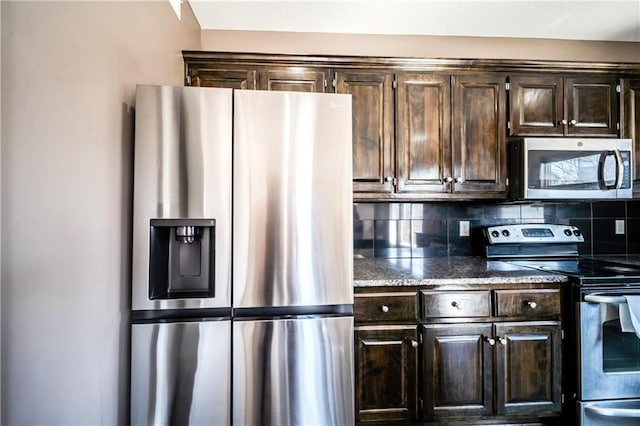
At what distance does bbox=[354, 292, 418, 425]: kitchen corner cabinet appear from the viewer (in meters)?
1.64

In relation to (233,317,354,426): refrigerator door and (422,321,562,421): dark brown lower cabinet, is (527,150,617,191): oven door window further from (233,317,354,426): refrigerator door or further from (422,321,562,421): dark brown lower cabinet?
(233,317,354,426): refrigerator door

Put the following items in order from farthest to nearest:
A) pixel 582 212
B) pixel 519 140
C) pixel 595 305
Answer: pixel 582 212, pixel 519 140, pixel 595 305

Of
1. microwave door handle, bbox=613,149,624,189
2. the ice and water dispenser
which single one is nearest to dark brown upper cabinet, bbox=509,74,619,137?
microwave door handle, bbox=613,149,624,189

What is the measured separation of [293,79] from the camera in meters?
2.04

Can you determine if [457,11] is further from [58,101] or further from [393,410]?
[393,410]

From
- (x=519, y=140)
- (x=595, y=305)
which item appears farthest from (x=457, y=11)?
(x=595, y=305)

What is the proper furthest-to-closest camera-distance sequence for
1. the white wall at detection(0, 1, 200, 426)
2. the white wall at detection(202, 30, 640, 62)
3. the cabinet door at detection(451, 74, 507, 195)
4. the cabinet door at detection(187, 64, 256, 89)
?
the white wall at detection(202, 30, 640, 62)
the cabinet door at detection(451, 74, 507, 195)
the cabinet door at detection(187, 64, 256, 89)
the white wall at detection(0, 1, 200, 426)

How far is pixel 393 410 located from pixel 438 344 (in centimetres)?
41

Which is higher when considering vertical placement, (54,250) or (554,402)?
(54,250)

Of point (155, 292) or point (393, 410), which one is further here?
point (393, 410)

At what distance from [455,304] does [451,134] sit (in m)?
1.09

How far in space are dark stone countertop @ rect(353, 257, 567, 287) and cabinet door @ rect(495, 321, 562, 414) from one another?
0.83 feet

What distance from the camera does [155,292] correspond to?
4.18 ft

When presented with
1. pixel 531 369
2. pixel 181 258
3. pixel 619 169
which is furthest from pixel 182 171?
pixel 619 169
